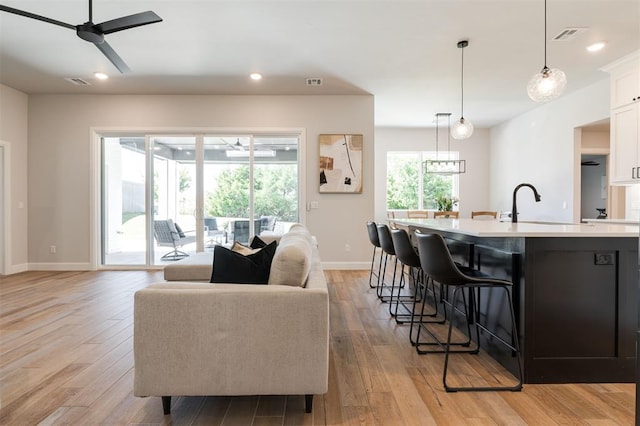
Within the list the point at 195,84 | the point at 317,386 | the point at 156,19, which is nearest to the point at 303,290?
the point at 317,386

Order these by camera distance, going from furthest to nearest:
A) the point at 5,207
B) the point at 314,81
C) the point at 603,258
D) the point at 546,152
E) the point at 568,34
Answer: the point at 546,152 < the point at 5,207 < the point at 314,81 < the point at 568,34 < the point at 603,258

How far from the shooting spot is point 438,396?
1.89m

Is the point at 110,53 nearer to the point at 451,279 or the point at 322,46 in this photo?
the point at 322,46

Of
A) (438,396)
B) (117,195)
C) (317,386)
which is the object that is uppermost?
(117,195)

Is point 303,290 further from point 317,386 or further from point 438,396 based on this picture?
point 438,396

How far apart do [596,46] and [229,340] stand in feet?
16.5

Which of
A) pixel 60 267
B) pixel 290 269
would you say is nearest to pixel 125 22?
pixel 290 269

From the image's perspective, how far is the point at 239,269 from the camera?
1.87m

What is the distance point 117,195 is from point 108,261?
44.3 inches

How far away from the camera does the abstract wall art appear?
5.62 metres

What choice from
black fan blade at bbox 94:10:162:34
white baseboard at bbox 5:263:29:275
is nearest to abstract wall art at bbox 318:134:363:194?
black fan blade at bbox 94:10:162:34

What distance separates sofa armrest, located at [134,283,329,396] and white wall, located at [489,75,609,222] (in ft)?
19.0

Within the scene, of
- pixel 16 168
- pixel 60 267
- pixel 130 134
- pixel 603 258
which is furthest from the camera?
pixel 130 134

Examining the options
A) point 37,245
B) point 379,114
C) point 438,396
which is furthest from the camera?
point 379,114
